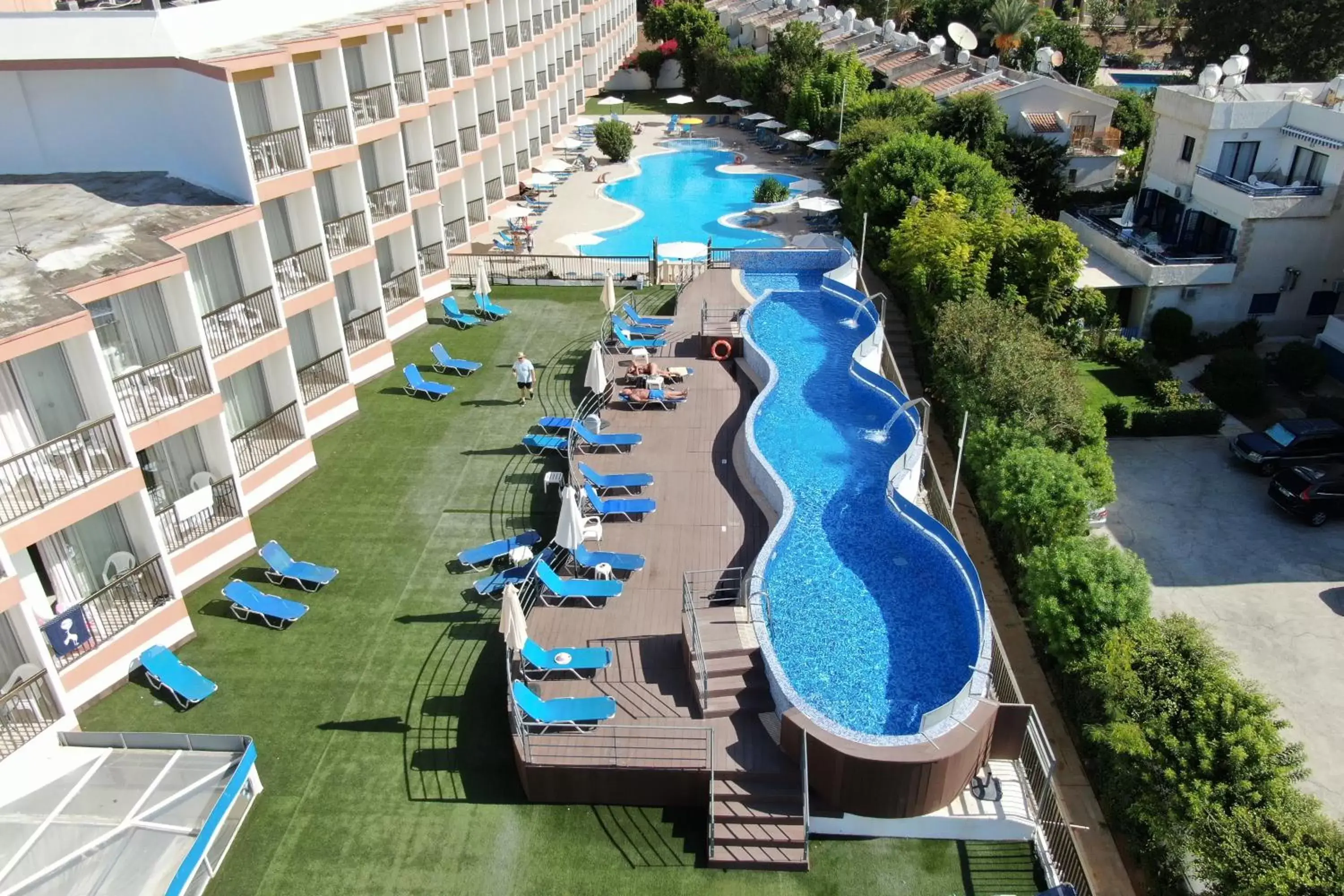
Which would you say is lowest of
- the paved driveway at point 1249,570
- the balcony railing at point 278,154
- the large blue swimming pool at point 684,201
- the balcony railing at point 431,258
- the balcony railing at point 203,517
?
the paved driveway at point 1249,570

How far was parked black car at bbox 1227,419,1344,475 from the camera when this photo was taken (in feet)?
83.9

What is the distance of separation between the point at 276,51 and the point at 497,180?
2302 cm

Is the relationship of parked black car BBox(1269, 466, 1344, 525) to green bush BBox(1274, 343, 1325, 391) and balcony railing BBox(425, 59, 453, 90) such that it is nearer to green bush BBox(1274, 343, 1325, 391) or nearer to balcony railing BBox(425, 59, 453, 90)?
green bush BBox(1274, 343, 1325, 391)

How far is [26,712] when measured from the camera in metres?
15.2

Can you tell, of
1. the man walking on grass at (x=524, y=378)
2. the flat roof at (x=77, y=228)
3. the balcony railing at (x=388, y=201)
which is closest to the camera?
the flat roof at (x=77, y=228)

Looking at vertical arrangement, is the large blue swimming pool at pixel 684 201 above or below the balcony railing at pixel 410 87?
below

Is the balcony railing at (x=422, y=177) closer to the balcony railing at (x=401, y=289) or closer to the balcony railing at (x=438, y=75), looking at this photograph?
the balcony railing at (x=401, y=289)

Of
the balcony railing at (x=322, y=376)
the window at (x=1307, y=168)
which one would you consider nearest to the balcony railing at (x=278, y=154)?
the balcony railing at (x=322, y=376)

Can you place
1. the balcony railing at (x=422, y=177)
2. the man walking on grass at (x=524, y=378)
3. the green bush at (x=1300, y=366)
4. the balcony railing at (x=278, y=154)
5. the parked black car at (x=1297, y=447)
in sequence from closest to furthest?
the balcony railing at (x=278, y=154) → the parked black car at (x=1297, y=447) → the man walking on grass at (x=524, y=378) → the green bush at (x=1300, y=366) → the balcony railing at (x=422, y=177)

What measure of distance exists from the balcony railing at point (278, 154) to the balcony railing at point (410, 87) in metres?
8.88

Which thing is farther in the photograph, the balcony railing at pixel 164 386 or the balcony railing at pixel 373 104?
the balcony railing at pixel 373 104

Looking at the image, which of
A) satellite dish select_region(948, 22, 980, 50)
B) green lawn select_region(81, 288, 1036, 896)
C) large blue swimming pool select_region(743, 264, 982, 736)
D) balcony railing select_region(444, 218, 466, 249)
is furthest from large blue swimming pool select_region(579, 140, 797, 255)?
green lawn select_region(81, 288, 1036, 896)

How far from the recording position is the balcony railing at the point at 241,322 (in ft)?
67.4

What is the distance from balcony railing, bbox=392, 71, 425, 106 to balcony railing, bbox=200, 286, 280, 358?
1236 cm
